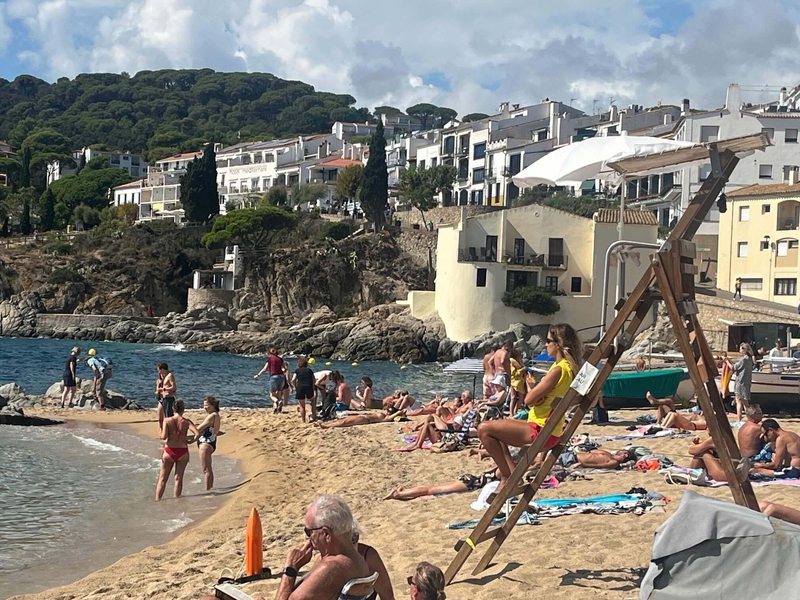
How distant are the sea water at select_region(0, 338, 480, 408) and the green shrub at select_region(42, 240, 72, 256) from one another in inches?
662

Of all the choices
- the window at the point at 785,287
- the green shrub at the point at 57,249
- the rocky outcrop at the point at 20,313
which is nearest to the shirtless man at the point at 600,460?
the window at the point at 785,287

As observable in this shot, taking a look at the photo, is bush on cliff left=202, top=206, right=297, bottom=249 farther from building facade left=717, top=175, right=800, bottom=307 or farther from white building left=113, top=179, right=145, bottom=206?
building facade left=717, top=175, right=800, bottom=307

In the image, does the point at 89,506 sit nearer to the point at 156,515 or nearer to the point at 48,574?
the point at 156,515

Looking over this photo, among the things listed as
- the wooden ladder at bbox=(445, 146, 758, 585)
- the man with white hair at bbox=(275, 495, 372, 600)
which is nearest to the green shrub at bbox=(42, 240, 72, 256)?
the wooden ladder at bbox=(445, 146, 758, 585)

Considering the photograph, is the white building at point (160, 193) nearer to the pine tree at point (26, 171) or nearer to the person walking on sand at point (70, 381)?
the pine tree at point (26, 171)

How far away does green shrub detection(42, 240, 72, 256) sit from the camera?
73.4 metres

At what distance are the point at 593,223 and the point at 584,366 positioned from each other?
46706 mm

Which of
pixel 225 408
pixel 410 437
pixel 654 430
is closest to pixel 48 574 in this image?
pixel 410 437

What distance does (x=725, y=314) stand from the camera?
3903 cm

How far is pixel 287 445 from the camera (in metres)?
17.1

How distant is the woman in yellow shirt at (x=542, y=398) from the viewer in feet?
22.5

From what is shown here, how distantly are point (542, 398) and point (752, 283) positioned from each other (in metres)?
40.2

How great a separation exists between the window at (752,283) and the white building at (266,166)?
5783 cm

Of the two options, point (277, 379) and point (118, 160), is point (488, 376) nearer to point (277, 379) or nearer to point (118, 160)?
point (277, 379)
